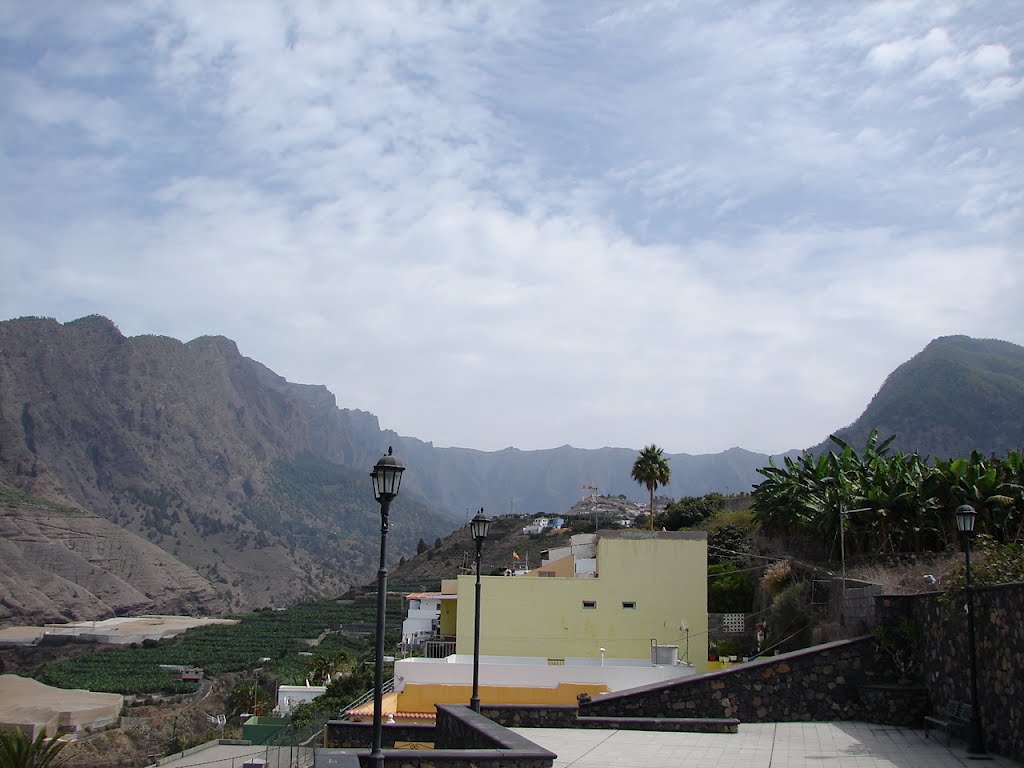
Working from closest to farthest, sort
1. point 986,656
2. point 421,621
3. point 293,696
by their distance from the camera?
point 986,656 → point 421,621 → point 293,696

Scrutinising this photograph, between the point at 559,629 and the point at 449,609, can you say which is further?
the point at 449,609

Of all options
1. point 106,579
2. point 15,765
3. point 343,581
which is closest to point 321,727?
point 15,765

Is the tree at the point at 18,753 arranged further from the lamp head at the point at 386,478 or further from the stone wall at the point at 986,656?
the stone wall at the point at 986,656

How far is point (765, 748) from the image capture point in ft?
40.4

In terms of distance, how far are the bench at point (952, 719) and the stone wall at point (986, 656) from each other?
0.39 ft

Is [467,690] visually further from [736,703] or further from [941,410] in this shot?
[941,410]

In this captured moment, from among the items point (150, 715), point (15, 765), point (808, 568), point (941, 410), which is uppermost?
point (941, 410)

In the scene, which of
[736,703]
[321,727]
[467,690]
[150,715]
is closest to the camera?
[736,703]

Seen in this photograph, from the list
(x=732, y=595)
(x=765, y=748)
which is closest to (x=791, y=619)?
(x=732, y=595)

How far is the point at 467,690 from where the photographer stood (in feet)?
72.7

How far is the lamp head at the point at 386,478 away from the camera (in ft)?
30.3

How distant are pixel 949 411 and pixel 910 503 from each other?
118 m

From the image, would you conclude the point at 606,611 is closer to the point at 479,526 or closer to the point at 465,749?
the point at 479,526

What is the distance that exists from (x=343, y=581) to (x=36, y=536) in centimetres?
6756
